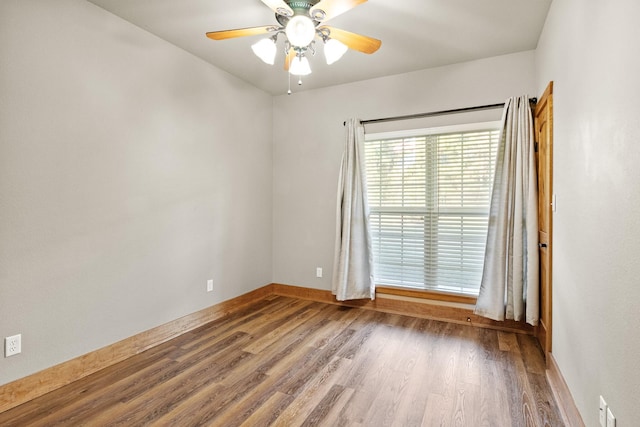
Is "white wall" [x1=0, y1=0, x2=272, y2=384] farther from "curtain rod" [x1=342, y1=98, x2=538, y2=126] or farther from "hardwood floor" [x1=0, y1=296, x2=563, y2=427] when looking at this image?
"curtain rod" [x1=342, y1=98, x2=538, y2=126]

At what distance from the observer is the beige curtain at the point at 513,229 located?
286cm

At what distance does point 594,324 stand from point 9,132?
10.8 ft

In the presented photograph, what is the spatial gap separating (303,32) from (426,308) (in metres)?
2.87

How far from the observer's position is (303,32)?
2025 mm

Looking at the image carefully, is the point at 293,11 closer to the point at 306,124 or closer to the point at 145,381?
the point at 306,124

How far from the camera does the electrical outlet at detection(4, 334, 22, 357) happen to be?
197cm

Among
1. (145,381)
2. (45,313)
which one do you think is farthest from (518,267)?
(45,313)

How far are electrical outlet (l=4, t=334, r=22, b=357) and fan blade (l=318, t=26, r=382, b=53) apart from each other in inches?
106

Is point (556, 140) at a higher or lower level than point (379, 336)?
higher

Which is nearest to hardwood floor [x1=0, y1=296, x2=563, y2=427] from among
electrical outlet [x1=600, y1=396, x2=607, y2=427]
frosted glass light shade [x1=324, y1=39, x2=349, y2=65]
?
electrical outlet [x1=600, y1=396, x2=607, y2=427]

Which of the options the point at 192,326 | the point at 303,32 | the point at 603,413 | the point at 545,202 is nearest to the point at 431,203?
the point at 545,202

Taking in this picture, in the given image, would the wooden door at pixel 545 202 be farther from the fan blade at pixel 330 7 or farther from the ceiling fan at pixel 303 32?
the fan blade at pixel 330 7

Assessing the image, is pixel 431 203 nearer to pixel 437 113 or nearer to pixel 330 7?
pixel 437 113

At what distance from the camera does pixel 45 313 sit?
2.15 m
